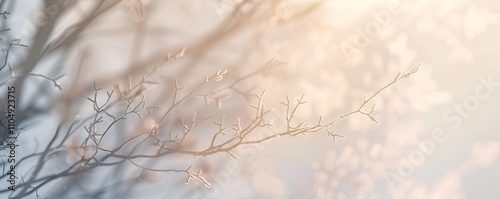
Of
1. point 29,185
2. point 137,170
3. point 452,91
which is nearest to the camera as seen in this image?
point 29,185

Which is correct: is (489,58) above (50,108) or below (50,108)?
below

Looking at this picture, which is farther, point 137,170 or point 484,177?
point 484,177

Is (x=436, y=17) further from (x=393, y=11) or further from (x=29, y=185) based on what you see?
(x=29, y=185)

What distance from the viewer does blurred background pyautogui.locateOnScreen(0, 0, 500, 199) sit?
219 centimetres

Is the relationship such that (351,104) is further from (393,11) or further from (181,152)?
(181,152)

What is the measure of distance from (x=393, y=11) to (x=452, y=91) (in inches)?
18.3

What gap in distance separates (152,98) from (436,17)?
1346 mm

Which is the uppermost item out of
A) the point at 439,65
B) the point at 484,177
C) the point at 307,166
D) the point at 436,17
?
the point at 436,17

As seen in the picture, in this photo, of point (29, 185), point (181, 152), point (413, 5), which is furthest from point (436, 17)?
point (29, 185)

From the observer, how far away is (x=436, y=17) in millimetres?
2531

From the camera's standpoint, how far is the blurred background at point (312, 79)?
219cm

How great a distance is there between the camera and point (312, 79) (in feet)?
8.17

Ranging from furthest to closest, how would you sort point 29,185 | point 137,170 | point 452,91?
point 452,91
point 137,170
point 29,185

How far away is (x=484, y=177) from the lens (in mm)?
2547
